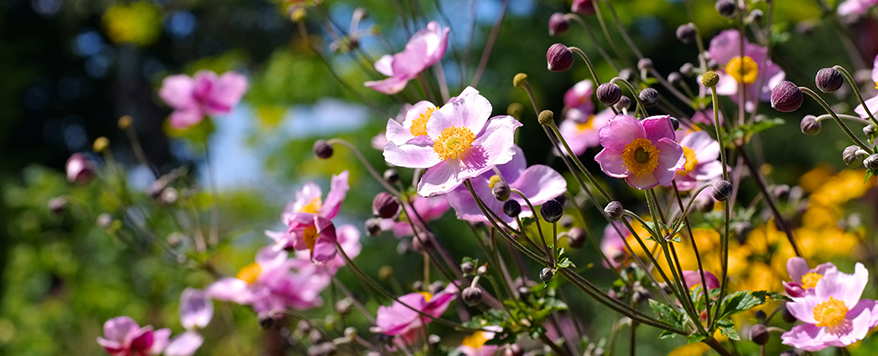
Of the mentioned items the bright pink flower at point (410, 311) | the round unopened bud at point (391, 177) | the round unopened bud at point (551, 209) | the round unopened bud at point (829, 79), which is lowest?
the bright pink flower at point (410, 311)

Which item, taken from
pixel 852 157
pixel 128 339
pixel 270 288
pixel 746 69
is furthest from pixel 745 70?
pixel 128 339

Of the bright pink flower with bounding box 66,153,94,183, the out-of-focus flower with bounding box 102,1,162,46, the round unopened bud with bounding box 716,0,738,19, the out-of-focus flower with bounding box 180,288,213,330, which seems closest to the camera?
the round unopened bud with bounding box 716,0,738,19

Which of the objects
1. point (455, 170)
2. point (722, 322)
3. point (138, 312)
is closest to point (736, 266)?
point (722, 322)

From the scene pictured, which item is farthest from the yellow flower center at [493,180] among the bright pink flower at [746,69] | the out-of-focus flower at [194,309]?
the out-of-focus flower at [194,309]

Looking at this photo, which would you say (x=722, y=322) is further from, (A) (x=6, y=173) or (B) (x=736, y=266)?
(A) (x=6, y=173)

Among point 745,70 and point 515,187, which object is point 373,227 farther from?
point 745,70

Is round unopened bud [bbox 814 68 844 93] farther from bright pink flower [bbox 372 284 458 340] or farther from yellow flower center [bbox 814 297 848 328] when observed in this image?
bright pink flower [bbox 372 284 458 340]

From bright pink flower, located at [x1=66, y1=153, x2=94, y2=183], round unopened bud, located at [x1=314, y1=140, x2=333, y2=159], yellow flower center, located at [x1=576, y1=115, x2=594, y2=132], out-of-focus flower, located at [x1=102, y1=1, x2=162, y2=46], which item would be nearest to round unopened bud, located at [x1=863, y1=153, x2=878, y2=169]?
yellow flower center, located at [x1=576, y1=115, x2=594, y2=132]

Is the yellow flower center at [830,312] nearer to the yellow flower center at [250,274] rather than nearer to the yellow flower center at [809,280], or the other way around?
the yellow flower center at [809,280]
